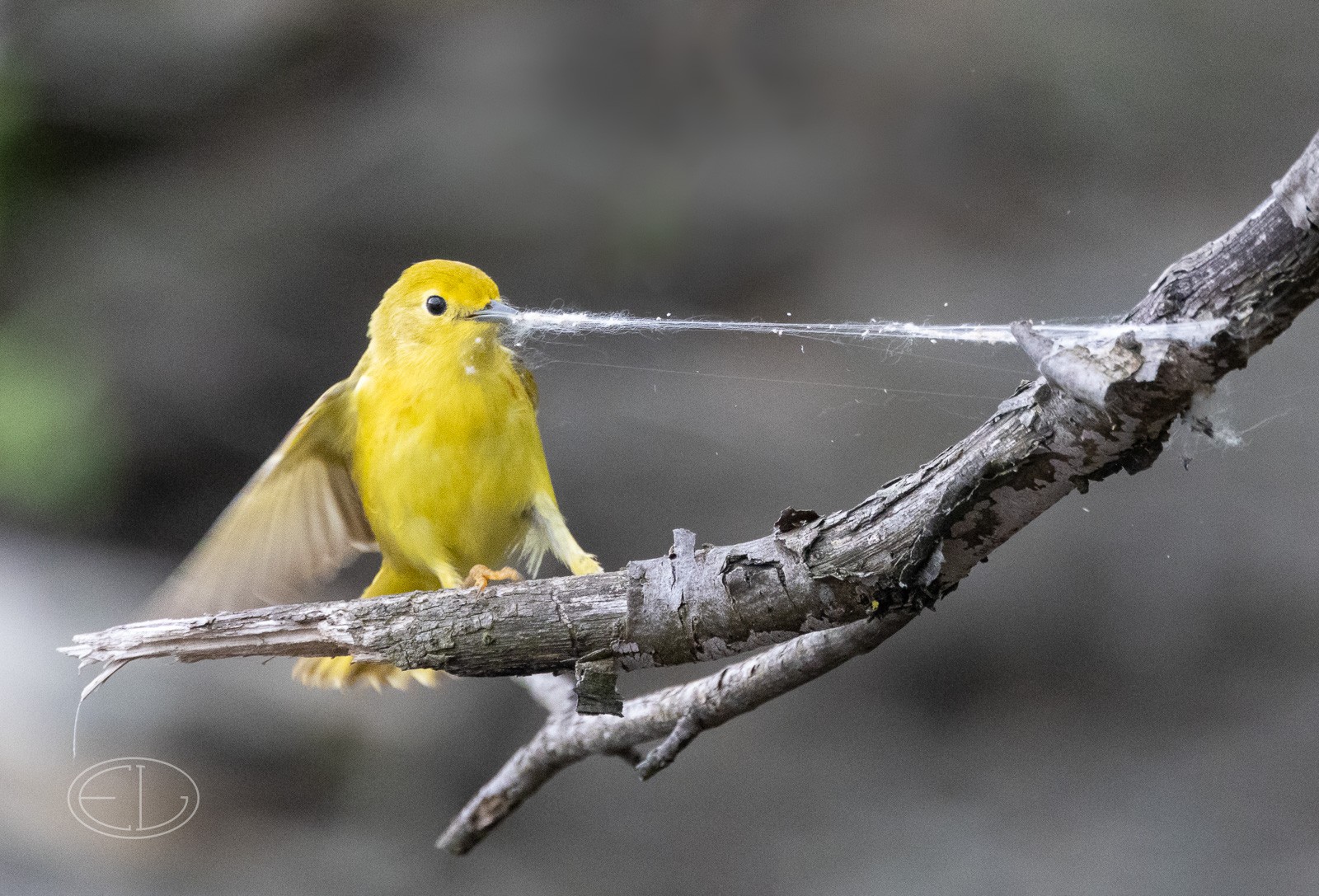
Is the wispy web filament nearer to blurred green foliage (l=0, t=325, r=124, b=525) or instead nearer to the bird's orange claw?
the bird's orange claw

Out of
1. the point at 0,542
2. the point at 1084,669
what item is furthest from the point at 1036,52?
the point at 0,542

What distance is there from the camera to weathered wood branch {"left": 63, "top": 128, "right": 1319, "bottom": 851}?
1.45 m

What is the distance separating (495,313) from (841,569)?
1.22m

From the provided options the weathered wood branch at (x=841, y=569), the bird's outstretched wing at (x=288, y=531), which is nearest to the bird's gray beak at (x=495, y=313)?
the bird's outstretched wing at (x=288, y=531)

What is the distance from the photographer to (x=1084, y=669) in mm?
4422

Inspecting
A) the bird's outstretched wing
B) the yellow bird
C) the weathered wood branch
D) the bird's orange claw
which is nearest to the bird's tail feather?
the yellow bird

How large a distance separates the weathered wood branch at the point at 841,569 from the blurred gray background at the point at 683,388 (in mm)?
1695

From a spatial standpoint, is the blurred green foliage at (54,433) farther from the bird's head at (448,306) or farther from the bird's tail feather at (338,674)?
the bird's head at (448,306)

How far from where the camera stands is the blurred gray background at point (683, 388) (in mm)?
4230

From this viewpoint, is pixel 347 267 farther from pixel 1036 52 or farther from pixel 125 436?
pixel 1036 52

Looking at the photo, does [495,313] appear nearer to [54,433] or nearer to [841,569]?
[841,569]

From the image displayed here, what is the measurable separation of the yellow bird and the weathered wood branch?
44 centimetres

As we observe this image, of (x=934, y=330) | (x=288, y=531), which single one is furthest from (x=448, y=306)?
(x=934, y=330)

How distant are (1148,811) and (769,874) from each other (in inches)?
58.7
